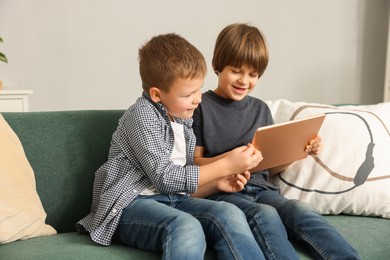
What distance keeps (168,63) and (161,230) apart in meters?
0.47

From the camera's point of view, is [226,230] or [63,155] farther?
[63,155]

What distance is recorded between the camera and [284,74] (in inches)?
150

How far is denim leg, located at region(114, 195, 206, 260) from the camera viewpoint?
4.54ft

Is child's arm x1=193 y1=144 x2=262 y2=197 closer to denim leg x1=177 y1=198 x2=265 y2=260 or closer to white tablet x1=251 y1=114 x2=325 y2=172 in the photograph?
white tablet x1=251 y1=114 x2=325 y2=172

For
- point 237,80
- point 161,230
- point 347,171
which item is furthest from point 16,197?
point 347,171

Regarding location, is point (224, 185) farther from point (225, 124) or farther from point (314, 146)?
point (314, 146)

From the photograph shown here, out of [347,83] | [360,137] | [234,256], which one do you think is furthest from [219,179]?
[347,83]

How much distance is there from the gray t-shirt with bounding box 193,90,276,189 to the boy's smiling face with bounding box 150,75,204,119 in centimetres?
18

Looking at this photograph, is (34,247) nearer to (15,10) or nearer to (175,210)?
(175,210)

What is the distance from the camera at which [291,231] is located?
5.38 ft

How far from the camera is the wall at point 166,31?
338 cm

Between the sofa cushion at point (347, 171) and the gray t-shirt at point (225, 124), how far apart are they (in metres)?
0.13

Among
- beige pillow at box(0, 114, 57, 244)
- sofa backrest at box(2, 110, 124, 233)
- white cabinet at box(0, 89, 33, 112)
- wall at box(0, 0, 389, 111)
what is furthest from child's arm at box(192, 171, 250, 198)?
wall at box(0, 0, 389, 111)

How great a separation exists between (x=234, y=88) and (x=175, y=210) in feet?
1.66
